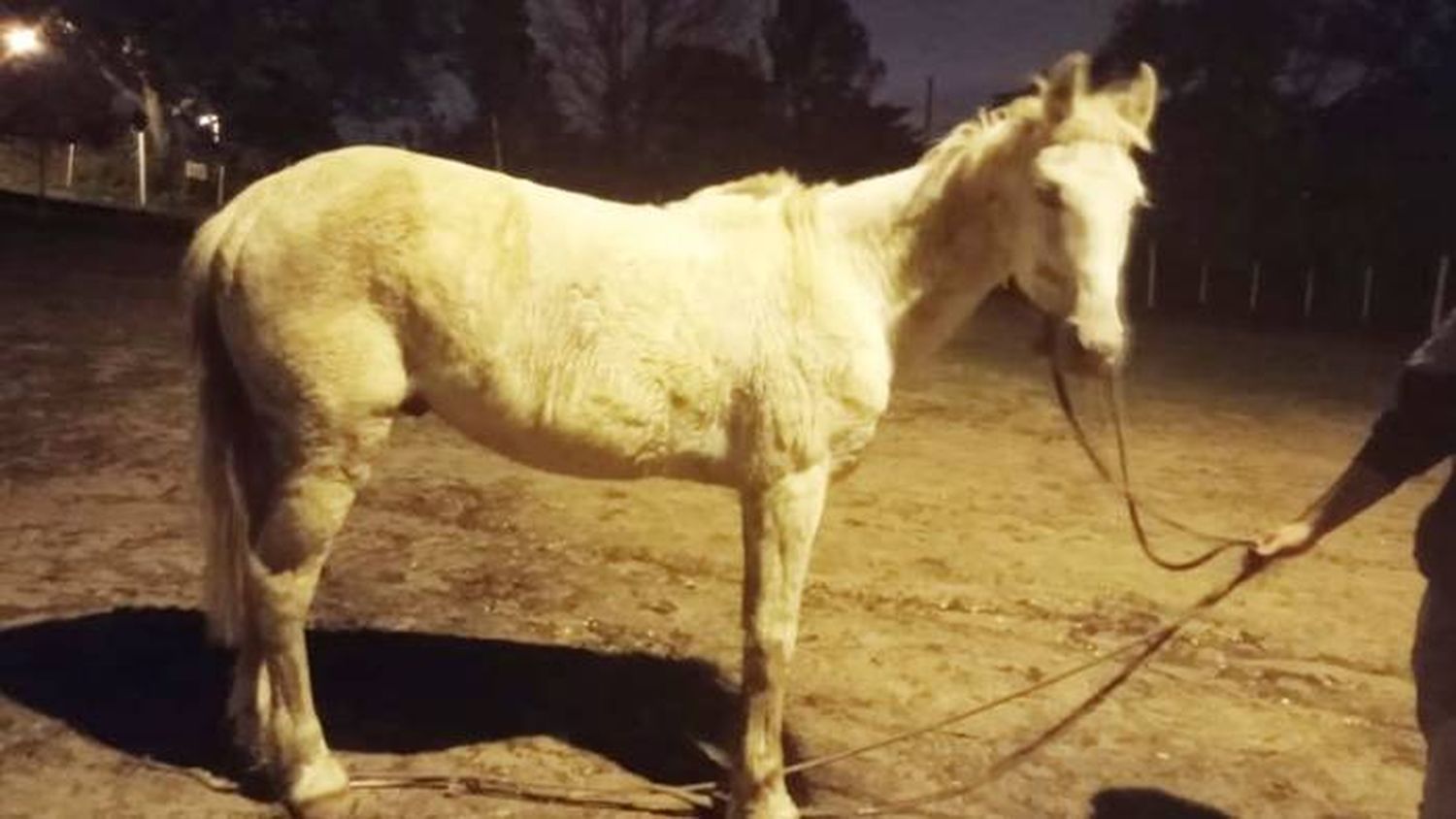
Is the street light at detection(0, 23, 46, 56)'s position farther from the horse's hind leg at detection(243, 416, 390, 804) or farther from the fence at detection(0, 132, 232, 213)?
the horse's hind leg at detection(243, 416, 390, 804)

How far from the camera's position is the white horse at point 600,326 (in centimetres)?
354

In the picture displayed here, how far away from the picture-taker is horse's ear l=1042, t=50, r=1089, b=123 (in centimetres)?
342

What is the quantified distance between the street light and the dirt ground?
1066 inches

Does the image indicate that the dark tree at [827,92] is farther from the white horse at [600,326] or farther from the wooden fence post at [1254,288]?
the white horse at [600,326]

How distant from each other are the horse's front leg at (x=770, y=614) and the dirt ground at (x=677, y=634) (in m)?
0.36

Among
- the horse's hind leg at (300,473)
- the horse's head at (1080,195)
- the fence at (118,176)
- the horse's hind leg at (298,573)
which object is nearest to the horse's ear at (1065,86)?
the horse's head at (1080,195)

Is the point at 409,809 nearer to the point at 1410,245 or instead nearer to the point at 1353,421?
the point at 1353,421

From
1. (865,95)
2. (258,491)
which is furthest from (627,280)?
(865,95)

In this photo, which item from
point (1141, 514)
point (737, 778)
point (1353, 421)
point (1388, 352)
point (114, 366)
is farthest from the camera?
point (1388, 352)

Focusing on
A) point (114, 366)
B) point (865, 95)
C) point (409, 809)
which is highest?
point (865, 95)

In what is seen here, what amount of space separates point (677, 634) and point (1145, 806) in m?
2.04

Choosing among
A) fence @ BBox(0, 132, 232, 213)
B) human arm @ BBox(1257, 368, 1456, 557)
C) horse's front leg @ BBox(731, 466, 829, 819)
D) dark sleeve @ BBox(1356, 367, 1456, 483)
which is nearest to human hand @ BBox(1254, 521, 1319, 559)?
human arm @ BBox(1257, 368, 1456, 557)

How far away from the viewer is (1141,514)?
25.4 ft

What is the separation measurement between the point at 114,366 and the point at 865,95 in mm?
22212
